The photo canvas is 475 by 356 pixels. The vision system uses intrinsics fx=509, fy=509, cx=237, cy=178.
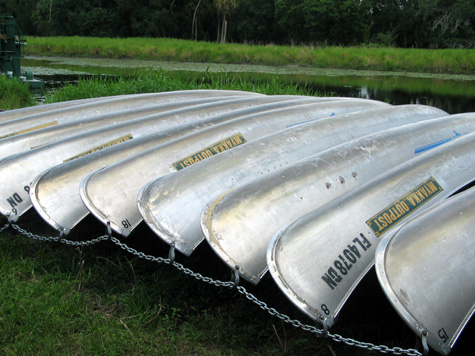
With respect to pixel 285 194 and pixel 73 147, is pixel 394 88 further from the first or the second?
pixel 285 194

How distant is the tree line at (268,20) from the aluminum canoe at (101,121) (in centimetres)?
3342

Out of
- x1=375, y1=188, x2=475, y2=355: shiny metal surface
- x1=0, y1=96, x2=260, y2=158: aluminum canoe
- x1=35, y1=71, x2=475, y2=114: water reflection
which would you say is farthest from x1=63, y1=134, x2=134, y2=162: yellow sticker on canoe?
x1=35, y1=71, x2=475, y2=114: water reflection

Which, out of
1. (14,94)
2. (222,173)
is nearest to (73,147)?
(222,173)

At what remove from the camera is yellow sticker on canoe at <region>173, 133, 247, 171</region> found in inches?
120

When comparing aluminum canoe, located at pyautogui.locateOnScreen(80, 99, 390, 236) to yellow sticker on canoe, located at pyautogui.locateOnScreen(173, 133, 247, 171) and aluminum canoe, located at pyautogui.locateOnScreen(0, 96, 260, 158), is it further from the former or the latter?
aluminum canoe, located at pyautogui.locateOnScreen(0, 96, 260, 158)

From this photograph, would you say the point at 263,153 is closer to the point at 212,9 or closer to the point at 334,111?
the point at 334,111

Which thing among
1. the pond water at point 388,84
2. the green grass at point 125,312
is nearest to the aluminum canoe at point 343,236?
the green grass at point 125,312

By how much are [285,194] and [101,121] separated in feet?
6.81

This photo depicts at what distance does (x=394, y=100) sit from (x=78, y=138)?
7653 millimetres

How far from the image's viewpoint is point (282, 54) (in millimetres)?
19016

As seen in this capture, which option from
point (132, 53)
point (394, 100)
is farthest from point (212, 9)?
point (394, 100)

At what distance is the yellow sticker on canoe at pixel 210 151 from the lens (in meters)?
3.05

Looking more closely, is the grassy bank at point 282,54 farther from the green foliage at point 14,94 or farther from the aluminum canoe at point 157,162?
the aluminum canoe at point 157,162

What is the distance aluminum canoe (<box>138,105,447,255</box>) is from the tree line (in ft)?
112
